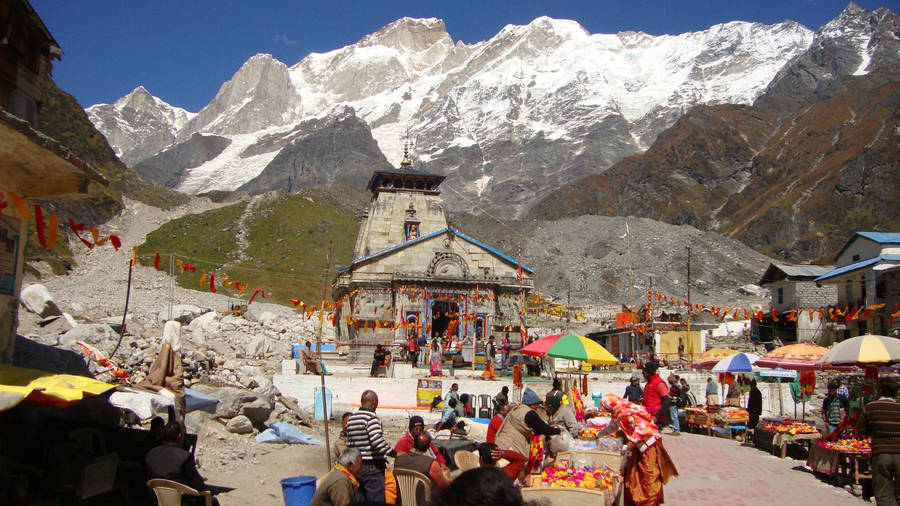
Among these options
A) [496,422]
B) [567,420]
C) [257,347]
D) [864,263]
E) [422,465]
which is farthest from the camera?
[864,263]

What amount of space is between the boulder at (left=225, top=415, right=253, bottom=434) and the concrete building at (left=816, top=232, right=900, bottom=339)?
3231 centimetres

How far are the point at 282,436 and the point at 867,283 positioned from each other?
36.6 meters

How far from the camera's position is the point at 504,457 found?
30.0 ft

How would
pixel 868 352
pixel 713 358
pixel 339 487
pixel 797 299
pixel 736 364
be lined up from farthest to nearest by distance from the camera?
pixel 797 299 < pixel 713 358 < pixel 736 364 < pixel 868 352 < pixel 339 487

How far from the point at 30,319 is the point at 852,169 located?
121825 mm

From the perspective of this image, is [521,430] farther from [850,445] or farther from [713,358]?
[713,358]

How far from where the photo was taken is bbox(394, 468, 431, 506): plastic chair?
756 cm

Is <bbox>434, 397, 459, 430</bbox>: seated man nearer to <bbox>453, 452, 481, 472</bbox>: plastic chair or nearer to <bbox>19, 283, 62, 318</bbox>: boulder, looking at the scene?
<bbox>453, 452, 481, 472</bbox>: plastic chair

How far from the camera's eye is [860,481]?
38.6ft

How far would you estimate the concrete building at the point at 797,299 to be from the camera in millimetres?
44000

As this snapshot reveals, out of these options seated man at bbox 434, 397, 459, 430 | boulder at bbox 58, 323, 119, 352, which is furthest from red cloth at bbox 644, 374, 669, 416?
boulder at bbox 58, 323, 119, 352

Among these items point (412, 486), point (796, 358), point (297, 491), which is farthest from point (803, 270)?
point (297, 491)

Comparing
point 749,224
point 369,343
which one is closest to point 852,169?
point 749,224

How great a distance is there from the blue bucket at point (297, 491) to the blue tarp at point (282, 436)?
6.00 m
